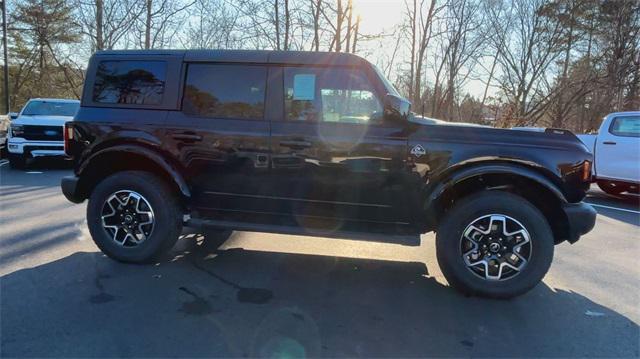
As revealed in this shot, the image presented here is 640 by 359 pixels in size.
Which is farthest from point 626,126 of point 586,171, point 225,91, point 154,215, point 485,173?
point 154,215

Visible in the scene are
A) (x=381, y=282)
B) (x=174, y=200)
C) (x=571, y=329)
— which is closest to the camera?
(x=571, y=329)

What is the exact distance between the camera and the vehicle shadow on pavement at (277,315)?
302 cm

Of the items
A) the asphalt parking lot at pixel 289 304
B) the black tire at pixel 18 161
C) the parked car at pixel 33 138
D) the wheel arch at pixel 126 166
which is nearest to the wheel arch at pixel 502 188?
the asphalt parking lot at pixel 289 304

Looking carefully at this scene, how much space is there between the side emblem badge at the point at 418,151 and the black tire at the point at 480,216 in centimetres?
57

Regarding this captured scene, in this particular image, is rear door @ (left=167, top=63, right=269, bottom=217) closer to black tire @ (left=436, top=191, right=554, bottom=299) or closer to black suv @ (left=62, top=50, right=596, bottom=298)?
black suv @ (left=62, top=50, right=596, bottom=298)

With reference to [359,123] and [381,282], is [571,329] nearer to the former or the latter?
[381,282]

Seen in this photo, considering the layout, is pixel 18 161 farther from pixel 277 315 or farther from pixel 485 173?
pixel 485 173

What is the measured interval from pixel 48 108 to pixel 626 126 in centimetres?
1384

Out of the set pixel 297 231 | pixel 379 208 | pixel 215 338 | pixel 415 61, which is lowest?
pixel 215 338

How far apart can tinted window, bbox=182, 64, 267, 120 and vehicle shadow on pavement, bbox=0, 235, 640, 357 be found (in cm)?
155

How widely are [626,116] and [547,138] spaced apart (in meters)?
6.64

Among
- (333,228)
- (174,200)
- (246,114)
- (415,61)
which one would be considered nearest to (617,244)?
(333,228)

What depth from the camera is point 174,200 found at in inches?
178

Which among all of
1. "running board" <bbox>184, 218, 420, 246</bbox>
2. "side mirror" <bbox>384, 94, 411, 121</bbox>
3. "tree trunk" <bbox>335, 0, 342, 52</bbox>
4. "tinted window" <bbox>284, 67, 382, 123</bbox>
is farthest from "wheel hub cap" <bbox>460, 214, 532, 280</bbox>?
"tree trunk" <bbox>335, 0, 342, 52</bbox>
